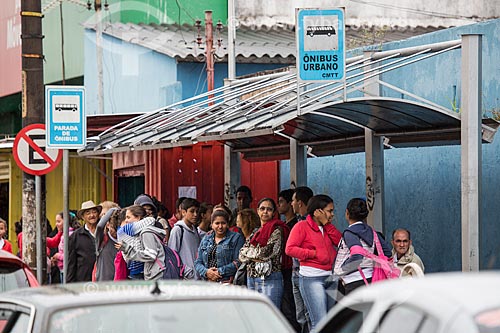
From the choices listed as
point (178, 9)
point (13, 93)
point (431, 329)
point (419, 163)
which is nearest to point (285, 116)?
point (419, 163)

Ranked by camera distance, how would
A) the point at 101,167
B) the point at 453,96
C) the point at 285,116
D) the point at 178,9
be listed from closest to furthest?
1. the point at 285,116
2. the point at 453,96
3. the point at 178,9
4. the point at 101,167

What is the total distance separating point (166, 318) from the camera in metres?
7.00

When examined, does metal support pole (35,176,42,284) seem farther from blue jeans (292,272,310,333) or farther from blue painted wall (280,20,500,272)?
blue painted wall (280,20,500,272)

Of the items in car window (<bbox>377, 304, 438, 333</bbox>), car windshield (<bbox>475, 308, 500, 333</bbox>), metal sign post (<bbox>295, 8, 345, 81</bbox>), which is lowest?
car window (<bbox>377, 304, 438, 333</bbox>)

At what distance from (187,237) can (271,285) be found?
1865 mm

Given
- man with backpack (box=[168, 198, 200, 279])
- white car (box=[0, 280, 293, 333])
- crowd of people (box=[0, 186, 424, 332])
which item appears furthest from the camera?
man with backpack (box=[168, 198, 200, 279])

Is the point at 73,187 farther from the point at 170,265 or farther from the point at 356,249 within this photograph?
the point at 356,249

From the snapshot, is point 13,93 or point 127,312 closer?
point 127,312

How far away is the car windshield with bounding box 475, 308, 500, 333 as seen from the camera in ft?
16.2

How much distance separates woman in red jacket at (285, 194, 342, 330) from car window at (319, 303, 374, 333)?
20.3 feet

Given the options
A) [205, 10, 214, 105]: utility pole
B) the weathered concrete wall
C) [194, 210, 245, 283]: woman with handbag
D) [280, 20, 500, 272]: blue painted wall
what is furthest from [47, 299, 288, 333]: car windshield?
the weathered concrete wall

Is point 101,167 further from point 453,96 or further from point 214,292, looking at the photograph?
point 214,292

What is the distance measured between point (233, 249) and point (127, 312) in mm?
7175

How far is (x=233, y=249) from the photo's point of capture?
14.2 m
